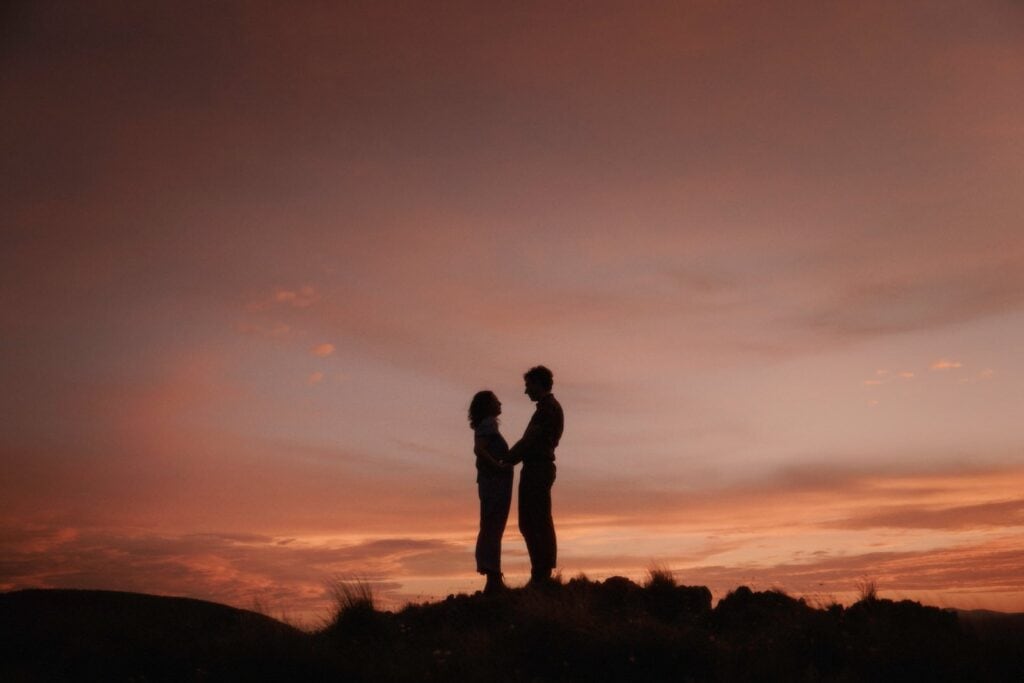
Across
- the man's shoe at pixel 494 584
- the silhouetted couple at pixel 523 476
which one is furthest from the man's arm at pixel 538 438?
the man's shoe at pixel 494 584

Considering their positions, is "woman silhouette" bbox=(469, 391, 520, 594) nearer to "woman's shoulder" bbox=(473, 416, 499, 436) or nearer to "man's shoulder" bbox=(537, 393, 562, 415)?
"woman's shoulder" bbox=(473, 416, 499, 436)

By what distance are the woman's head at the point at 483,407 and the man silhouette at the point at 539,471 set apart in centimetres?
54

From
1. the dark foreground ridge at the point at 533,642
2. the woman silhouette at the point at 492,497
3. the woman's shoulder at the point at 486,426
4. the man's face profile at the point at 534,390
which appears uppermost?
the man's face profile at the point at 534,390

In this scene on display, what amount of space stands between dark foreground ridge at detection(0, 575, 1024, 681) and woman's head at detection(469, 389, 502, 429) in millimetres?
2734

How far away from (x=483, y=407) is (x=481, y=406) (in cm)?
4

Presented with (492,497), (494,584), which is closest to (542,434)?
(492,497)

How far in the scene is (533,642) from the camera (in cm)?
1184

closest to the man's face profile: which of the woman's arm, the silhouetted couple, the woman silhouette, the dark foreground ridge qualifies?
the silhouetted couple

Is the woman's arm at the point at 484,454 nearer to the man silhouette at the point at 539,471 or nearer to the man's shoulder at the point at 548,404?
the man silhouette at the point at 539,471

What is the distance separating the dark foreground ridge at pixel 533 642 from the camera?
35.8 feet

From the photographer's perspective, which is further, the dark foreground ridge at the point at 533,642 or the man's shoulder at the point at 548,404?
the man's shoulder at the point at 548,404

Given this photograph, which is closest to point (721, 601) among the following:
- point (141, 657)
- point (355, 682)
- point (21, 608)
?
point (355, 682)

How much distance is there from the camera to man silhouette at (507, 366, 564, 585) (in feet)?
45.3

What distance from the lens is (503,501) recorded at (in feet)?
47.7
